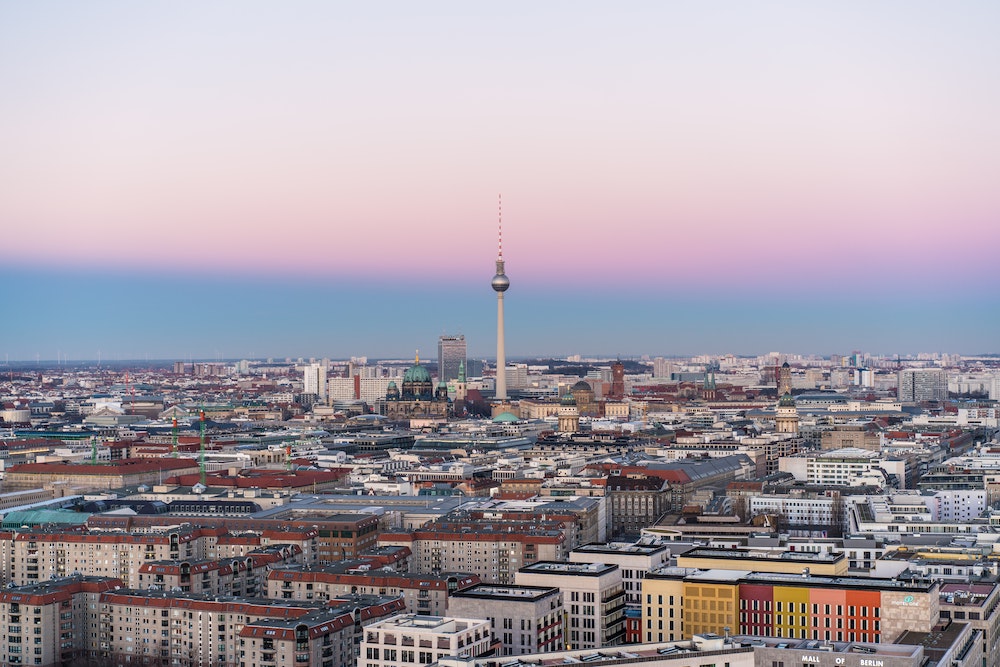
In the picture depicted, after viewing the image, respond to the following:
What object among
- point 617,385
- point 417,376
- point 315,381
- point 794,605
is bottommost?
point 794,605

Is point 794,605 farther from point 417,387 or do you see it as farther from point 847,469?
point 417,387

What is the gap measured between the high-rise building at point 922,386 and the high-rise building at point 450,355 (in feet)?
173

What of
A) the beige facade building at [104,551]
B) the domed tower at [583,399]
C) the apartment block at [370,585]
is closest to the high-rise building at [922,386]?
the domed tower at [583,399]

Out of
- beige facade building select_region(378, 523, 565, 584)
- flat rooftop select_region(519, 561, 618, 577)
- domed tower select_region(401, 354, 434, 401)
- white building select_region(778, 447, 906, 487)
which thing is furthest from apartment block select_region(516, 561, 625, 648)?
domed tower select_region(401, 354, 434, 401)

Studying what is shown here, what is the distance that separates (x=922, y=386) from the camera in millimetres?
146875

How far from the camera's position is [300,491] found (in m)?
61.2

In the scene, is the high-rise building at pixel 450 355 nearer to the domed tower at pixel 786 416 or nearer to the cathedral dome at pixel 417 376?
the cathedral dome at pixel 417 376

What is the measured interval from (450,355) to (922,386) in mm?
57820

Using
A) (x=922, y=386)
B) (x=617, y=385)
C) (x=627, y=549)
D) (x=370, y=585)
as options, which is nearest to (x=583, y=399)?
(x=617, y=385)

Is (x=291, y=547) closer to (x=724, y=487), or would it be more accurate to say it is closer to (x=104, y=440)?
(x=724, y=487)

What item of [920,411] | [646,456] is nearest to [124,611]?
[646,456]

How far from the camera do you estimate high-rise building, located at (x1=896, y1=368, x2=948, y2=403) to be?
14575 cm

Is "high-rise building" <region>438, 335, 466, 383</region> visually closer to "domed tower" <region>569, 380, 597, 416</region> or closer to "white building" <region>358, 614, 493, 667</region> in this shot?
"domed tower" <region>569, 380, 597, 416</region>

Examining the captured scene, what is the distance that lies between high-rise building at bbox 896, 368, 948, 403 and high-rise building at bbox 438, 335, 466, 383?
2074 inches
